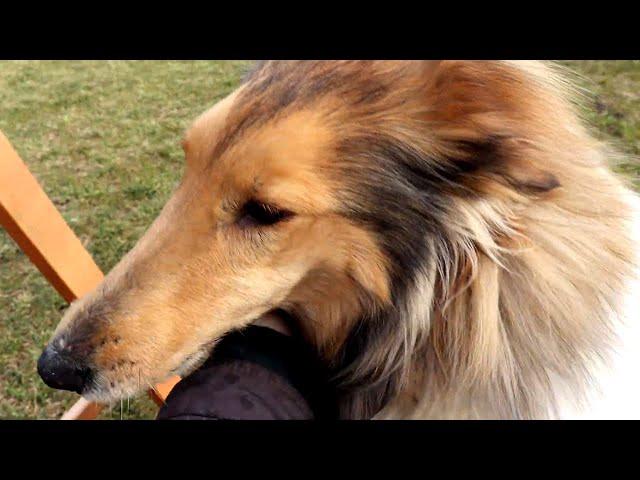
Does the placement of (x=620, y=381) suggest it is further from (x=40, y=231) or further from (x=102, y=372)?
(x=40, y=231)

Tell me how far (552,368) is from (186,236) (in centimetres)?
97

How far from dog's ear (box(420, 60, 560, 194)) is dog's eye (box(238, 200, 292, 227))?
1.33 ft

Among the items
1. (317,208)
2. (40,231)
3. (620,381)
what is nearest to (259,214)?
(317,208)

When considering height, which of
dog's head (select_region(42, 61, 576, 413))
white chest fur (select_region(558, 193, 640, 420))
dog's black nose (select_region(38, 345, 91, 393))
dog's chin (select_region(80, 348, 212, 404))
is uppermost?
dog's head (select_region(42, 61, 576, 413))

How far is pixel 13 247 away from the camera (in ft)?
11.7

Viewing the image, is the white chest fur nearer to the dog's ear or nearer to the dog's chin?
the dog's ear

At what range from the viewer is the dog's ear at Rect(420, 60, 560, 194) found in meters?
1.31

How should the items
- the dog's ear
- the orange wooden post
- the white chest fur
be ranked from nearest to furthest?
the dog's ear < the white chest fur < the orange wooden post

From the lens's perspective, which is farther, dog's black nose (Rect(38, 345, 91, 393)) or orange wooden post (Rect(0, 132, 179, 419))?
orange wooden post (Rect(0, 132, 179, 419))

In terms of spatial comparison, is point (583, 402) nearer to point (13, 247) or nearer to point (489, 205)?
point (489, 205)

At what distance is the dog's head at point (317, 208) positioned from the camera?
1.32 meters

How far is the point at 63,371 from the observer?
1.47m

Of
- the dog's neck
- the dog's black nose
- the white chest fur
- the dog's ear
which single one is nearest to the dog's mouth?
the dog's black nose

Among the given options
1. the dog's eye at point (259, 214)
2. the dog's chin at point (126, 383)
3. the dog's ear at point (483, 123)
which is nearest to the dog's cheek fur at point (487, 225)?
the dog's ear at point (483, 123)
